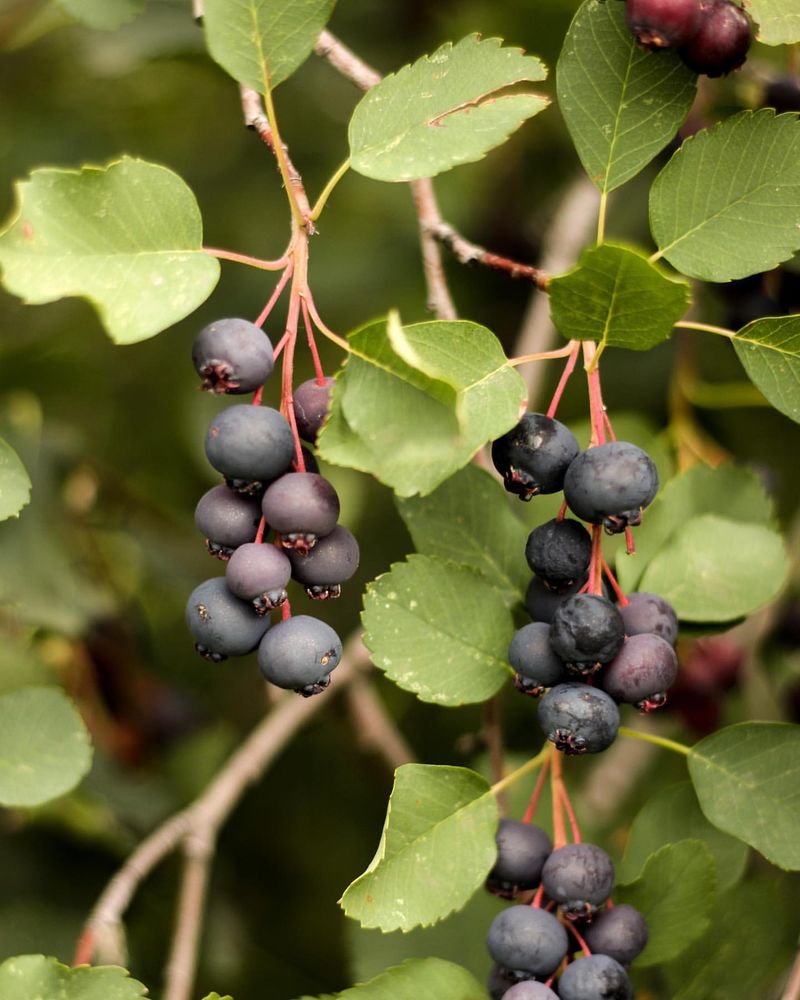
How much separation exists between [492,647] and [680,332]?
3.18 feet

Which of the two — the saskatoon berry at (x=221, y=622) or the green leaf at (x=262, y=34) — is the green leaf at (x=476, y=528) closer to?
the saskatoon berry at (x=221, y=622)

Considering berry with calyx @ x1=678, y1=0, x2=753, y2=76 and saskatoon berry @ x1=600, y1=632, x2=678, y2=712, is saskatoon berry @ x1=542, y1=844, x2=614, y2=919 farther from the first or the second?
berry with calyx @ x1=678, y1=0, x2=753, y2=76

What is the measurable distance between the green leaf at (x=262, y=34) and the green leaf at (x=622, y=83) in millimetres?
242

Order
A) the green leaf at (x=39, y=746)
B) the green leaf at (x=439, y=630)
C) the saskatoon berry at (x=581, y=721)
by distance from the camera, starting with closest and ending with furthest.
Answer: the saskatoon berry at (x=581, y=721), the green leaf at (x=439, y=630), the green leaf at (x=39, y=746)

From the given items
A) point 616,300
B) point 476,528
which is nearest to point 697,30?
point 616,300

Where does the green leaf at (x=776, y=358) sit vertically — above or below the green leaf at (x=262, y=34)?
below

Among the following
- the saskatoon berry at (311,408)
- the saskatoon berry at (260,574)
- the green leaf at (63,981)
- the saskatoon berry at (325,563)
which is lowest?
the green leaf at (63,981)

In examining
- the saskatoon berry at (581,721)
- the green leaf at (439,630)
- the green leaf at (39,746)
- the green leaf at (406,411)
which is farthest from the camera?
the green leaf at (39,746)

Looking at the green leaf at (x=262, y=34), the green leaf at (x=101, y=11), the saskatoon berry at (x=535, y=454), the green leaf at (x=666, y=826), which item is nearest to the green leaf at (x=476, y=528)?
the saskatoon berry at (x=535, y=454)

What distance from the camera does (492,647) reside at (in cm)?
116

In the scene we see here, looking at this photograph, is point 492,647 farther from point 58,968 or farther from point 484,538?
point 58,968

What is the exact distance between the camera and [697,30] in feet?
3.51

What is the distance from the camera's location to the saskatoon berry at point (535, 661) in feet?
3.49

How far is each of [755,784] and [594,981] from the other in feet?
0.81
